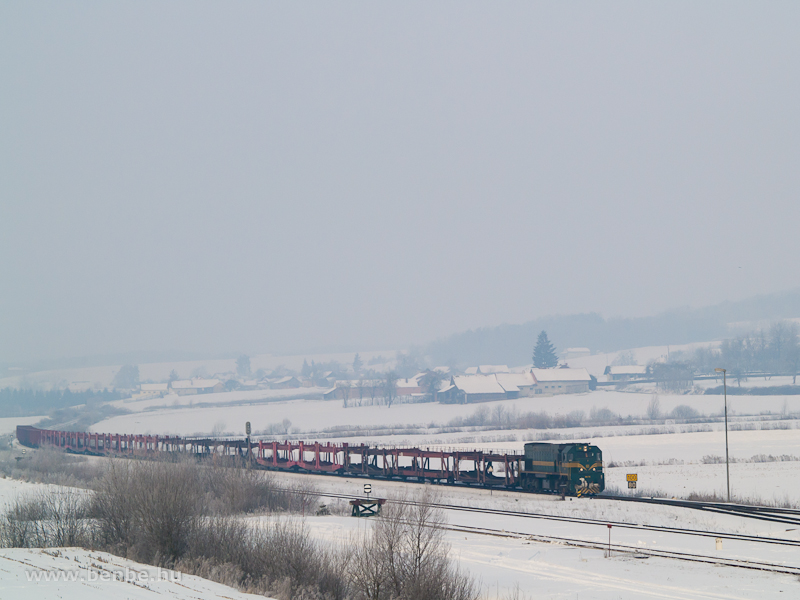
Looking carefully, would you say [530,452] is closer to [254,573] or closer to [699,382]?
[254,573]

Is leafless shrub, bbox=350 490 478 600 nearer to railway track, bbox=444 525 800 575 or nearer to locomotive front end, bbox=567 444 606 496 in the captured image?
railway track, bbox=444 525 800 575

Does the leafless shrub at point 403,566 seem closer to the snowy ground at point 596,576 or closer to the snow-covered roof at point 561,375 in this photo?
the snowy ground at point 596,576

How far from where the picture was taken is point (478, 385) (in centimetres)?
17650

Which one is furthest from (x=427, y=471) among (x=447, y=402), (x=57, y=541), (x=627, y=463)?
(x=447, y=402)

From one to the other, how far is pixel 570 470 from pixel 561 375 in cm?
14388

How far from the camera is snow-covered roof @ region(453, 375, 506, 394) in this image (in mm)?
172750

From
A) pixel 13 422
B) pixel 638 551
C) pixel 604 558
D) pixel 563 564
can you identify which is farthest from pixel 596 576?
pixel 13 422

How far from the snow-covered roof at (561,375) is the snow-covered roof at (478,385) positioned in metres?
12.1

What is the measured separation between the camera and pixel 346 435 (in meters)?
112

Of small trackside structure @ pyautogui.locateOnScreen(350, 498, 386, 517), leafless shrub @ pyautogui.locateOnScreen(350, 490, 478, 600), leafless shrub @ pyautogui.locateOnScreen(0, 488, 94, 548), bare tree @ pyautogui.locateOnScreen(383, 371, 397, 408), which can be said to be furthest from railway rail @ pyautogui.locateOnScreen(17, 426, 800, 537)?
bare tree @ pyautogui.locateOnScreen(383, 371, 397, 408)

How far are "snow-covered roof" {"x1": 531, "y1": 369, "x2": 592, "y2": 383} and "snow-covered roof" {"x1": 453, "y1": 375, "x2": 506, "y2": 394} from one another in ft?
39.6

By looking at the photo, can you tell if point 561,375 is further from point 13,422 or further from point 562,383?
point 13,422

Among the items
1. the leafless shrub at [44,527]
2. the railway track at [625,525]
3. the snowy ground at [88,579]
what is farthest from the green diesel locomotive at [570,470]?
the snowy ground at [88,579]

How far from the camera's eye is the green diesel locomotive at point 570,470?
4338cm
